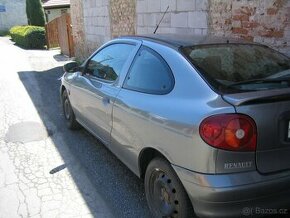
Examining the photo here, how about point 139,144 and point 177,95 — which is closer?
point 177,95

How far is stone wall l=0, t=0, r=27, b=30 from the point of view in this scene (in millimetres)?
37156

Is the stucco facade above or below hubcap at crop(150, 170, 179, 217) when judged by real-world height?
above

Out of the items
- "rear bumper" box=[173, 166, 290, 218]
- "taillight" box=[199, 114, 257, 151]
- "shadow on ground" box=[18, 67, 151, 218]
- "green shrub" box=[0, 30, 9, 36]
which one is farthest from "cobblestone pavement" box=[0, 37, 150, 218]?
"green shrub" box=[0, 30, 9, 36]

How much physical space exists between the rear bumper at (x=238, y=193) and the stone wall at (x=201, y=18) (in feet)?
9.13

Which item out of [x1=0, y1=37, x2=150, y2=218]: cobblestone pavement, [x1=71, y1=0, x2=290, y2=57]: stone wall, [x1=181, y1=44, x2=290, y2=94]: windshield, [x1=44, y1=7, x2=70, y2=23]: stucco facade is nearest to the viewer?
[x1=181, y1=44, x2=290, y2=94]: windshield

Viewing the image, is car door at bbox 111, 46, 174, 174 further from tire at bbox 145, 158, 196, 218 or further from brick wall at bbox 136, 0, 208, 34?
brick wall at bbox 136, 0, 208, 34

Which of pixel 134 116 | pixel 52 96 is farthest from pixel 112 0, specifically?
pixel 134 116

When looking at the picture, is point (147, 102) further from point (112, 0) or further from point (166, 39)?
point (112, 0)

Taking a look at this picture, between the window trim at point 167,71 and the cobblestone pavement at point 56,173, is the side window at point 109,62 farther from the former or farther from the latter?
the cobblestone pavement at point 56,173

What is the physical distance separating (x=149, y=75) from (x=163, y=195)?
40.9 inches

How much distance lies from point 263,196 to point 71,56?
565 inches

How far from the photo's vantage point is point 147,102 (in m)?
3.15

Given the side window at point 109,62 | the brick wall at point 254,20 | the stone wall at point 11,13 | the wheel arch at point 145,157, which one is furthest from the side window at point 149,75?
the stone wall at point 11,13

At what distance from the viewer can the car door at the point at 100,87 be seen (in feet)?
12.8
